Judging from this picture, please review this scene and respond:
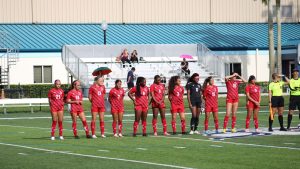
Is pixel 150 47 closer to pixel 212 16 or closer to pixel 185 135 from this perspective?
pixel 212 16

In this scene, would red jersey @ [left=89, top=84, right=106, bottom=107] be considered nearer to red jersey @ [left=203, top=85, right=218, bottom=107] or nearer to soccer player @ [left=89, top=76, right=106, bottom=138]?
soccer player @ [left=89, top=76, right=106, bottom=138]

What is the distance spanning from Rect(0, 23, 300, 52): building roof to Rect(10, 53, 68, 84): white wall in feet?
1.92

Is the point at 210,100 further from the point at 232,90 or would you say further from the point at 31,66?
the point at 31,66

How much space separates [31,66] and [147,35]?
10861mm

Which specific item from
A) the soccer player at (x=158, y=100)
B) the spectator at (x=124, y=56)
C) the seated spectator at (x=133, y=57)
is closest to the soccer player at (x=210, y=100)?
the soccer player at (x=158, y=100)

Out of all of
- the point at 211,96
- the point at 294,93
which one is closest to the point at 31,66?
the point at 294,93

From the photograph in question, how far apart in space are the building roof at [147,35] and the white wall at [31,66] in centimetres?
59

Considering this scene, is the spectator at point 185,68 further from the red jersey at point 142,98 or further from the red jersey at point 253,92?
the red jersey at point 142,98

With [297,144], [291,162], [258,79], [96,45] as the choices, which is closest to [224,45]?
[258,79]

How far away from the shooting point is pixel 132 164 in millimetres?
20688

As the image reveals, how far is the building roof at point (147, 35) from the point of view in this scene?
67.9 m

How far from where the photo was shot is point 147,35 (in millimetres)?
72250

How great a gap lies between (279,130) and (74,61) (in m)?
32.1

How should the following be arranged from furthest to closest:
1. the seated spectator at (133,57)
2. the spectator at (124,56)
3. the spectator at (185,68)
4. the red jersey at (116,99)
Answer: the seated spectator at (133,57), the spectator at (124,56), the spectator at (185,68), the red jersey at (116,99)
